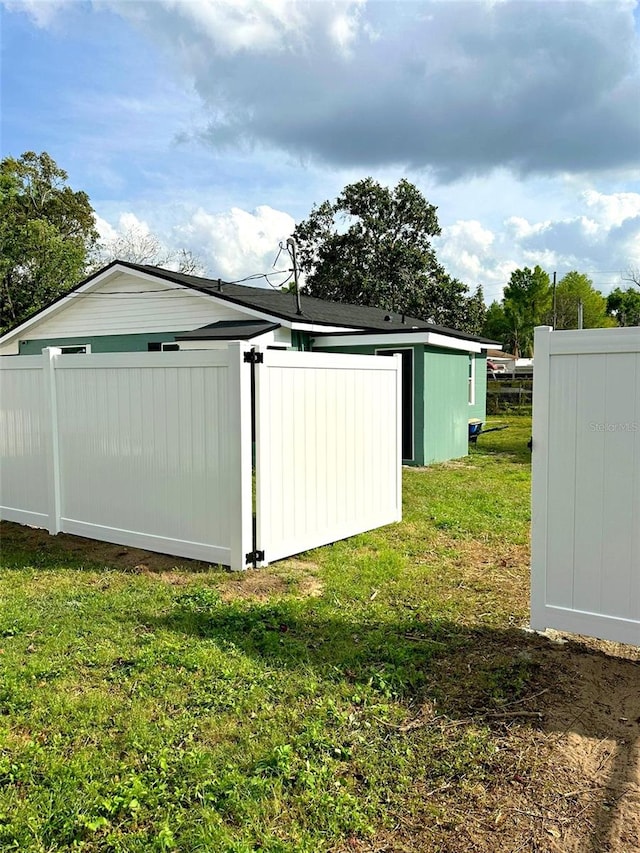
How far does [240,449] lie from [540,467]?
242cm

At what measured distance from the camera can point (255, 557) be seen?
5258 mm

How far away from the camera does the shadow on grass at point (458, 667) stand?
2861 millimetres

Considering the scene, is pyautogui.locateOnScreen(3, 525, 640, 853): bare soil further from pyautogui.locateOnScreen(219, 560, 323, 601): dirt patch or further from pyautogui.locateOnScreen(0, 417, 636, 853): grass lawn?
pyautogui.locateOnScreen(219, 560, 323, 601): dirt patch

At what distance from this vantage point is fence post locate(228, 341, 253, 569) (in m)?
5.05

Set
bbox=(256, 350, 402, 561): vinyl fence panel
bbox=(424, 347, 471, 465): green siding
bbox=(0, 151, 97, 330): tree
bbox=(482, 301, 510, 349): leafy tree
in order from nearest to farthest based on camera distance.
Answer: bbox=(256, 350, 402, 561): vinyl fence panel, bbox=(424, 347, 471, 465): green siding, bbox=(0, 151, 97, 330): tree, bbox=(482, 301, 510, 349): leafy tree

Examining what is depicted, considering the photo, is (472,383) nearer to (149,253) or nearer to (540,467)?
(540,467)

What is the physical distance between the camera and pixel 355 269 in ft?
106

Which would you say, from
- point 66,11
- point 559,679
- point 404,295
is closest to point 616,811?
point 559,679

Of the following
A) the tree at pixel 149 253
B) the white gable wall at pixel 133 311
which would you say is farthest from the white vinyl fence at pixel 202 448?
the tree at pixel 149 253

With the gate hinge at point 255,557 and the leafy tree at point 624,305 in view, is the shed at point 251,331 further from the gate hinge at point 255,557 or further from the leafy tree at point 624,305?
the leafy tree at point 624,305

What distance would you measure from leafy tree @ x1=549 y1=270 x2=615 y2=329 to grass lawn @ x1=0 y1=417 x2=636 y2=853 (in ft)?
148

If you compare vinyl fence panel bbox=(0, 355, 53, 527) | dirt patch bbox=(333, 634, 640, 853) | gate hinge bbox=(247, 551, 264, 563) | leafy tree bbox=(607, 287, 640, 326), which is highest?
leafy tree bbox=(607, 287, 640, 326)

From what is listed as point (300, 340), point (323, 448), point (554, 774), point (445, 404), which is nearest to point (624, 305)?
point (445, 404)

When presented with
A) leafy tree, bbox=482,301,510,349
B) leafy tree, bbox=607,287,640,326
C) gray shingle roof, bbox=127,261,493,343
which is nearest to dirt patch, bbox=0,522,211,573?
gray shingle roof, bbox=127,261,493,343
